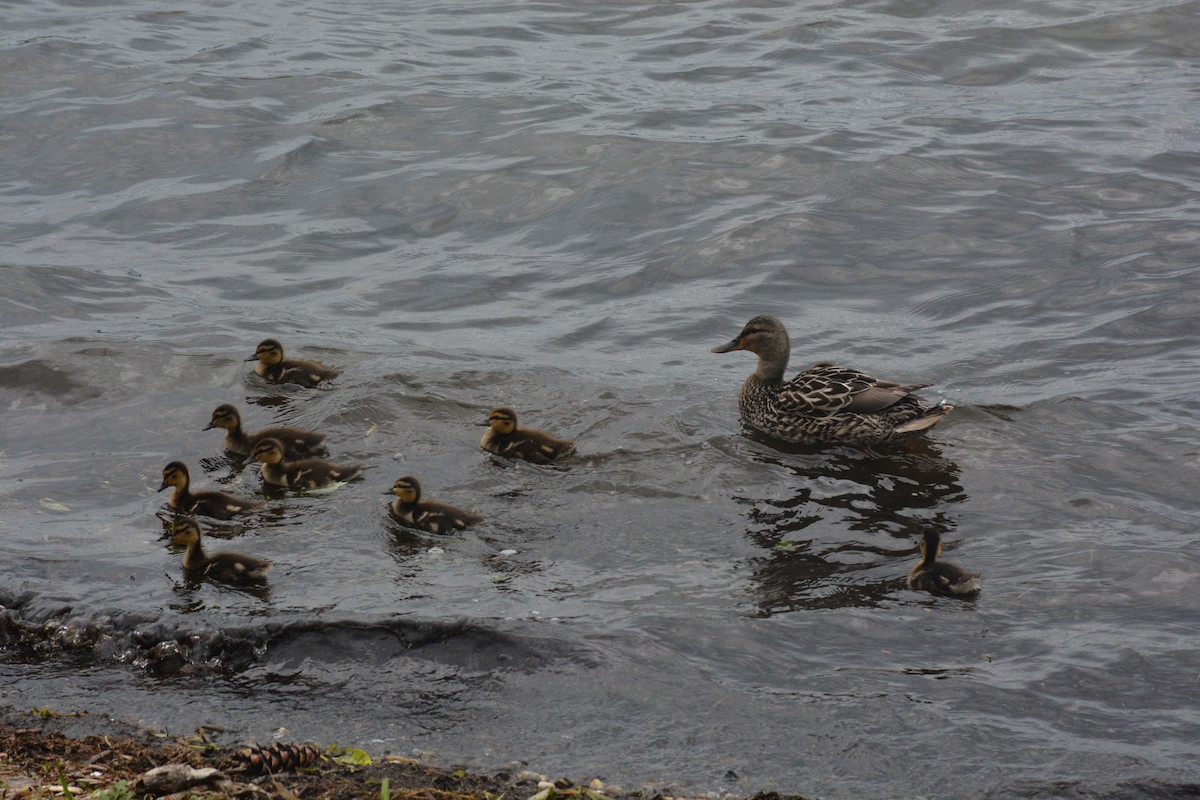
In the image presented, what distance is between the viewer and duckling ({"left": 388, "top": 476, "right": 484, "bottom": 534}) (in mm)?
7227

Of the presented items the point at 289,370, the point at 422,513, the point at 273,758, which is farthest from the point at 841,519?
the point at 289,370

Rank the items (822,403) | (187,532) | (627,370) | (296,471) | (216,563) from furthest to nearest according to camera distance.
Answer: (627,370) < (822,403) < (296,471) < (187,532) < (216,563)

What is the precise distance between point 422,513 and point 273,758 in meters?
2.69

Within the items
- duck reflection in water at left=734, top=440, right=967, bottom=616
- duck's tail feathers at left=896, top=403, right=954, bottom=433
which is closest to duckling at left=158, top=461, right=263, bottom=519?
duck reflection in water at left=734, top=440, right=967, bottom=616

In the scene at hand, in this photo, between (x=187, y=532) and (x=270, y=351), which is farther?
(x=270, y=351)

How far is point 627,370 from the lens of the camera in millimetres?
10180

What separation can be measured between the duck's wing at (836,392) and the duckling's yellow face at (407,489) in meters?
2.85

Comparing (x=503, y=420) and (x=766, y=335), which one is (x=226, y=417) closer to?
(x=503, y=420)

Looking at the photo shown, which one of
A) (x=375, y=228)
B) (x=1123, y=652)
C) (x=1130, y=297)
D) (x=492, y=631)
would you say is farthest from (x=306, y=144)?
(x=1123, y=652)

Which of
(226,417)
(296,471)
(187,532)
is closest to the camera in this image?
(187,532)

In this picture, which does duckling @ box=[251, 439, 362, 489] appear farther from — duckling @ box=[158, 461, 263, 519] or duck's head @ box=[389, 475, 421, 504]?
duck's head @ box=[389, 475, 421, 504]

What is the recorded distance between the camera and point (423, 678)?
226 inches

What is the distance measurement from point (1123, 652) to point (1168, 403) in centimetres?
365

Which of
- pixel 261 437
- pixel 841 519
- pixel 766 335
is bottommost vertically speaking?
pixel 841 519
